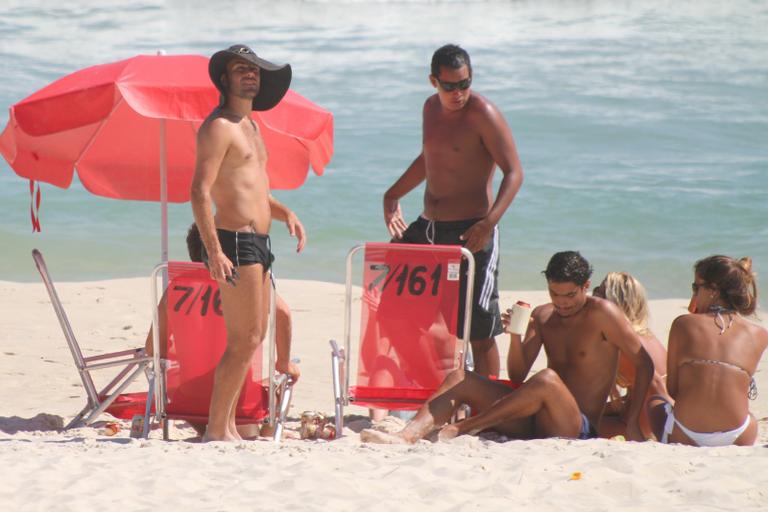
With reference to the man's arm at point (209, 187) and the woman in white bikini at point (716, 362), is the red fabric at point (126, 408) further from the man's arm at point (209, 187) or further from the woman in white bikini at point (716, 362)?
the woman in white bikini at point (716, 362)

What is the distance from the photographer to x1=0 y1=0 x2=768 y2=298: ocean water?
1261 cm

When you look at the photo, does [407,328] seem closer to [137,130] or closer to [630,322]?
[630,322]

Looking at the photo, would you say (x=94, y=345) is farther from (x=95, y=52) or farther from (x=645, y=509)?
(x=95, y=52)

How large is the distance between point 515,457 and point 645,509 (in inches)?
24.9

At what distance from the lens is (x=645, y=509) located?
144 inches

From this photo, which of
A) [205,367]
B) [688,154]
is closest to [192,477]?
[205,367]

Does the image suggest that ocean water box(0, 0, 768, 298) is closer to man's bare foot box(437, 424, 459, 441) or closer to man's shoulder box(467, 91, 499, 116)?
man's shoulder box(467, 91, 499, 116)

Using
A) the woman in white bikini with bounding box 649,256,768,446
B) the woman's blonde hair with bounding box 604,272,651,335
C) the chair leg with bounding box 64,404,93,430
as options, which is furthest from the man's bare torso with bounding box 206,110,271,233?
the woman in white bikini with bounding box 649,256,768,446

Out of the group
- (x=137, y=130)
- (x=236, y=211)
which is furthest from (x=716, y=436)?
(x=137, y=130)

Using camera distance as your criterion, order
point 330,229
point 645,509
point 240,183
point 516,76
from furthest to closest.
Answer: point 516,76 → point 330,229 → point 240,183 → point 645,509

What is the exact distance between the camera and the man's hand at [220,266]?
14.4ft

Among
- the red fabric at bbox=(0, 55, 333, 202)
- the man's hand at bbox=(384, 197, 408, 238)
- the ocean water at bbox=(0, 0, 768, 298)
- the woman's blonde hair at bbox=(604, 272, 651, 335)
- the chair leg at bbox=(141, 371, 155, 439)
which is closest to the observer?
the chair leg at bbox=(141, 371, 155, 439)

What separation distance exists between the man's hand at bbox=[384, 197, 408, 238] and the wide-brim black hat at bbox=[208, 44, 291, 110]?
942 millimetres

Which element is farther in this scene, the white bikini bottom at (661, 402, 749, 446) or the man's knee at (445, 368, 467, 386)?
the man's knee at (445, 368, 467, 386)
